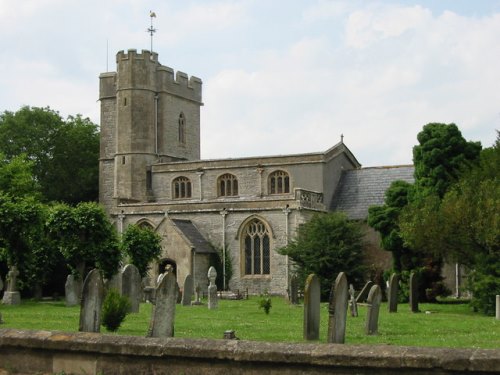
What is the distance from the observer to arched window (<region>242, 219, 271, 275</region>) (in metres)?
47.2

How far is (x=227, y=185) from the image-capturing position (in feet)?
172

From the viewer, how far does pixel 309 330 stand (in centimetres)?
1706

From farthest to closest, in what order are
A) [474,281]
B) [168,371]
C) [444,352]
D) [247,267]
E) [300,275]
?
1. [247,267]
2. [300,275]
3. [474,281]
4. [168,371]
5. [444,352]

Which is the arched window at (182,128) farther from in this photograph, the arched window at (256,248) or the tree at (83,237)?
the tree at (83,237)

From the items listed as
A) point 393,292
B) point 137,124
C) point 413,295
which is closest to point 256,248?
point 137,124

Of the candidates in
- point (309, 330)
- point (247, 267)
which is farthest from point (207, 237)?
point (309, 330)

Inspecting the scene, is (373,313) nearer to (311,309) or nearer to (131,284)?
(311,309)

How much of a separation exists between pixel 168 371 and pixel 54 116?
55.5 m

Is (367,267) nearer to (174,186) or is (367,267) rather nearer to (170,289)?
(174,186)

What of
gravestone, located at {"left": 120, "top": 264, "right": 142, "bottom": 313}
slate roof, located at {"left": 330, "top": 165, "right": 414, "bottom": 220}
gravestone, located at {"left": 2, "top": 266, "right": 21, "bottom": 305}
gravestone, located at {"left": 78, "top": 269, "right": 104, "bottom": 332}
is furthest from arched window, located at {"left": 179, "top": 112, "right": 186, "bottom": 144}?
gravestone, located at {"left": 78, "top": 269, "right": 104, "bottom": 332}

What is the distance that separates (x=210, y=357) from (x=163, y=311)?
507 centimetres

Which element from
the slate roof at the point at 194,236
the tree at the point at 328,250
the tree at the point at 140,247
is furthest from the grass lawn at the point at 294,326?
the slate roof at the point at 194,236

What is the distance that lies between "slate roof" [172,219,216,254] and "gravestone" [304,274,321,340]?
29182 millimetres

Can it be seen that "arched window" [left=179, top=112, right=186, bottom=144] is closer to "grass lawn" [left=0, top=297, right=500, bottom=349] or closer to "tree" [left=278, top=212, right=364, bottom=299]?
"tree" [left=278, top=212, right=364, bottom=299]
